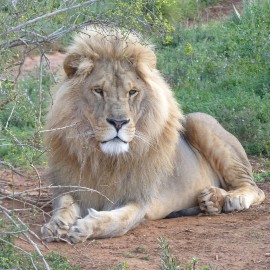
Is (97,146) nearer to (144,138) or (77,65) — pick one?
(144,138)

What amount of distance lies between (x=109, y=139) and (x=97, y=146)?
0.18 metres

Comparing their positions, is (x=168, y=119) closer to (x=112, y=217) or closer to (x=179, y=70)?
(x=112, y=217)

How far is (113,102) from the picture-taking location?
5.35m

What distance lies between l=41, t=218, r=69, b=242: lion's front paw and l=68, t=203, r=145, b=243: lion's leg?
6 cm

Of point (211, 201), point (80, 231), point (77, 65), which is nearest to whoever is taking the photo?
point (80, 231)

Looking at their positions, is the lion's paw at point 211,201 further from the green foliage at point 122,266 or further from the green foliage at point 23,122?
the green foliage at point 122,266

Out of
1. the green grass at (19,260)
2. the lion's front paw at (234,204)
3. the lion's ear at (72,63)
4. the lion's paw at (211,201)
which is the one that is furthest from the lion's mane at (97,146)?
the green grass at (19,260)

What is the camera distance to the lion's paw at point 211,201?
613 cm

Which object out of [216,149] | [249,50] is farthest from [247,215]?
[249,50]

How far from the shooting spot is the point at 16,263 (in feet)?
13.3

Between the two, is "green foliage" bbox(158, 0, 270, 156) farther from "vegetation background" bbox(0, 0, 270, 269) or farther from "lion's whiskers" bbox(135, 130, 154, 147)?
"lion's whiskers" bbox(135, 130, 154, 147)

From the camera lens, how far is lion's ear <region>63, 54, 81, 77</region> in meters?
5.63

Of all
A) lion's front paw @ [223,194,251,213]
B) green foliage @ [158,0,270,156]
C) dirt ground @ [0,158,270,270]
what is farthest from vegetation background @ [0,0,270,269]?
lion's front paw @ [223,194,251,213]

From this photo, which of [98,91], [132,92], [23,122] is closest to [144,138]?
[132,92]
